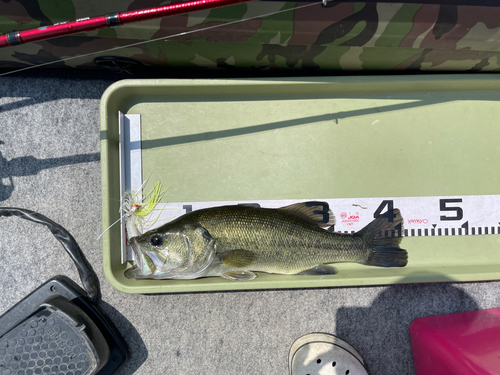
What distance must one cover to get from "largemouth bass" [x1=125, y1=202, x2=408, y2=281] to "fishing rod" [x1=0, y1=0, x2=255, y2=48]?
68cm

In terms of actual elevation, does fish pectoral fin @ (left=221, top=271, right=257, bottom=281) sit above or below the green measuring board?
below

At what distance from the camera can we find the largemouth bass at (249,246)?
1.13 meters

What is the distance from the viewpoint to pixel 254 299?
1466 mm

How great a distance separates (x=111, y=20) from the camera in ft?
2.68

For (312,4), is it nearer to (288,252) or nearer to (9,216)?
(288,252)

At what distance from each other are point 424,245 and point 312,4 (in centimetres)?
118

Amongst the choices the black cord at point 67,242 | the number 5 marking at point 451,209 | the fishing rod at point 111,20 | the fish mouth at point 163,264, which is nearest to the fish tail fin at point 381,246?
the number 5 marking at point 451,209

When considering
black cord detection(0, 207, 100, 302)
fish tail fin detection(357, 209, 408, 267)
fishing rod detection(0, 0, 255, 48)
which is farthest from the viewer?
black cord detection(0, 207, 100, 302)

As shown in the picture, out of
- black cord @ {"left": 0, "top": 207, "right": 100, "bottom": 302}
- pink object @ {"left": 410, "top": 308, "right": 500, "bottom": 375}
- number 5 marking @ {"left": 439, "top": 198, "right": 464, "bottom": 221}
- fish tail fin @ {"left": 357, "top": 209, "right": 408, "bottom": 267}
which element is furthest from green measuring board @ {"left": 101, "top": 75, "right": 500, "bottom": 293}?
black cord @ {"left": 0, "top": 207, "right": 100, "bottom": 302}

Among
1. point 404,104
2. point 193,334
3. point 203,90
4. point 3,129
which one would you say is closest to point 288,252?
point 193,334

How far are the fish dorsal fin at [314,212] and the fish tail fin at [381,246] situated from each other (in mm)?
154

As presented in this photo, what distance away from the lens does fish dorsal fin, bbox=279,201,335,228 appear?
1.24 metres

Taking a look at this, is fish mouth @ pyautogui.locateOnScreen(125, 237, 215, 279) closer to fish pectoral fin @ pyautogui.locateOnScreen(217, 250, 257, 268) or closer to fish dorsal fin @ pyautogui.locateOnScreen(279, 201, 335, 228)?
fish pectoral fin @ pyautogui.locateOnScreen(217, 250, 257, 268)

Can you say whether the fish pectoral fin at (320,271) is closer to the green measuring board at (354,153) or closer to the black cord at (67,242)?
the green measuring board at (354,153)
